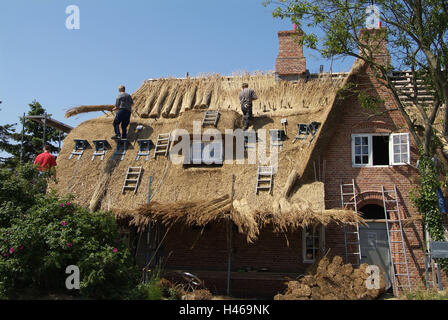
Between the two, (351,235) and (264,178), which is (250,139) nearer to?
(264,178)

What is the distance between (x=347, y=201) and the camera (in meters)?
14.2

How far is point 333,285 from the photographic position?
36.6 feet

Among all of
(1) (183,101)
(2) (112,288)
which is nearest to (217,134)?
(1) (183,101)

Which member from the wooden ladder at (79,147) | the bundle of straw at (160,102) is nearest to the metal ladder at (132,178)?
the wooden ladder at (79,147)

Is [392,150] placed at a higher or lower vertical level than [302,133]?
lower

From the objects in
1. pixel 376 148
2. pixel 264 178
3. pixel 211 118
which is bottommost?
pixel 264 178

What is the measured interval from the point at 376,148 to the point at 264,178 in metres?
4.33

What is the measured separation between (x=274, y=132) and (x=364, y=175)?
3.26 metres

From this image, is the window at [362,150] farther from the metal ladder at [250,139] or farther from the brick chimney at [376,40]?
the metal ladder at [250,139]

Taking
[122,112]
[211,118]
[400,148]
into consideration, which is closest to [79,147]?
[122,112]

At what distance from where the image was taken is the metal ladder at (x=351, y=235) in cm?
1357

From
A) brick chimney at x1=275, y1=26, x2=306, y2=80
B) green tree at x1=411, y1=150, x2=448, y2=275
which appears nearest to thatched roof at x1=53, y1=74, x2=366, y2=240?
brick chimney at x1=275, y1=26, x2=306, y2=80

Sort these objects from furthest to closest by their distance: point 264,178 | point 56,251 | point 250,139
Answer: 1. point 250,139
2. point 264,178
3. point 56,251
